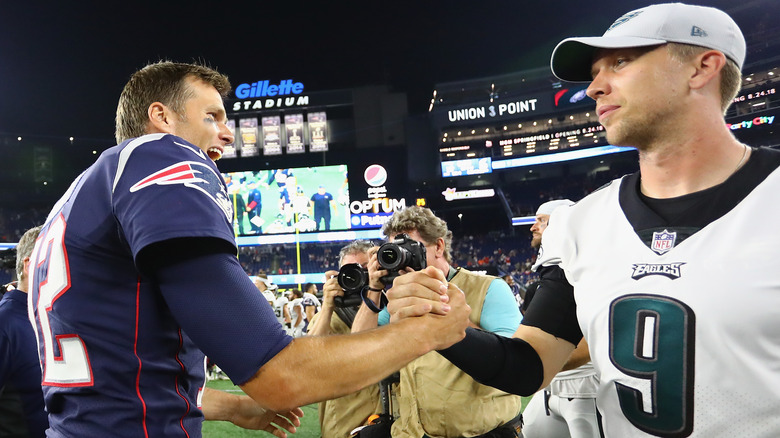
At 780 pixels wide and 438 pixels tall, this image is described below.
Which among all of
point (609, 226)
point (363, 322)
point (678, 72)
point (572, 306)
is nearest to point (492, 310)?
point (363, 322)

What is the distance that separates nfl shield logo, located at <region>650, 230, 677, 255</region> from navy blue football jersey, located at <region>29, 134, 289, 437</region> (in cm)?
107

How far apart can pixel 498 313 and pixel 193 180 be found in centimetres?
233

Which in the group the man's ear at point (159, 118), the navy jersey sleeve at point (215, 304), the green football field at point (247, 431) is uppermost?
the man's ear at point (159, 118)

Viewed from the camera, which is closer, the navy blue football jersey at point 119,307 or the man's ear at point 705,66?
the navy blue football jersey at point 119,307

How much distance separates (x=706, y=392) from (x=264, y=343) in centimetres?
112

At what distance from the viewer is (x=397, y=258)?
2.08 m

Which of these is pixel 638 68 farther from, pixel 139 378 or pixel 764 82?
pixel 764 82

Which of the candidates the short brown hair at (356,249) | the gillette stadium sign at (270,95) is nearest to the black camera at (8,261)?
the short brown hair at (356,249)

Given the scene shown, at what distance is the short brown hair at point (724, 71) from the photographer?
5.88 ft

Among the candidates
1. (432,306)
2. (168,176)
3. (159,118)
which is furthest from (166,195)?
(432,306)

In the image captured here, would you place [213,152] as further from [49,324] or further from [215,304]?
[215,304]

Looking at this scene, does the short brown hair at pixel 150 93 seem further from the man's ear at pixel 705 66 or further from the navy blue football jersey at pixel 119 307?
the man's ear at pixel 705 66

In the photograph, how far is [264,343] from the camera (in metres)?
1.34

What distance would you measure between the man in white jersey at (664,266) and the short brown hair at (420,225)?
1.68 m
